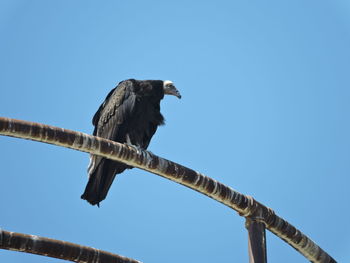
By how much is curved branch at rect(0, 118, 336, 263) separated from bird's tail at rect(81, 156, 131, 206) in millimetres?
1898

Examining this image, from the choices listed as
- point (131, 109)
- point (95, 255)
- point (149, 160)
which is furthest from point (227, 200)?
point (131, 109)

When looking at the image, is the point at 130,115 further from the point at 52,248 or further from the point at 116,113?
the point at 52,248

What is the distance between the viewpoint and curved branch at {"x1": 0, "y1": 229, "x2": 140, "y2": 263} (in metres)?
5.39

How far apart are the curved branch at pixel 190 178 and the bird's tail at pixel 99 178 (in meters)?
1.90

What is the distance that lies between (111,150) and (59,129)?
565 millimetres

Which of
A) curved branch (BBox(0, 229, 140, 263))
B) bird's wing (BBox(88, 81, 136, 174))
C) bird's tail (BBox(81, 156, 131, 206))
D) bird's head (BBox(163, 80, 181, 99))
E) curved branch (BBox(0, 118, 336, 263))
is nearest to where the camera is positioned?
curved branch (BBox(0, 229, 140, 263))

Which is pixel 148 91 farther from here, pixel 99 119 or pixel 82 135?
pixel 82 135

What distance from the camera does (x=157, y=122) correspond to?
9719 mm

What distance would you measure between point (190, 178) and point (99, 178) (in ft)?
7.92

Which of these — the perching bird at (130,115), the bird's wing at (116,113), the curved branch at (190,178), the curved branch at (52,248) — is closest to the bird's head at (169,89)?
the perching bird at (130,115)

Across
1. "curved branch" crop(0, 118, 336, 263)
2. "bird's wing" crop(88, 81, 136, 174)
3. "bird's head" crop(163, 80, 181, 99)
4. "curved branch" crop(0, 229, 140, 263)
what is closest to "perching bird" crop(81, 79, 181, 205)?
"bird's wing" crop(88, 81, 136, 174)

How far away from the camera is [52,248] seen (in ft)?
18.1

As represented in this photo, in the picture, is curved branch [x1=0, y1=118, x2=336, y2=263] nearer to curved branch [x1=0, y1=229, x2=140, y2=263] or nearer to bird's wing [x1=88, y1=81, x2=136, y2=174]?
curved branch [x1=0, y1=229, x2=140, y2=263]

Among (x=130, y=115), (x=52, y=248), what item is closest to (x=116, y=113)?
(x=130, y=115)
